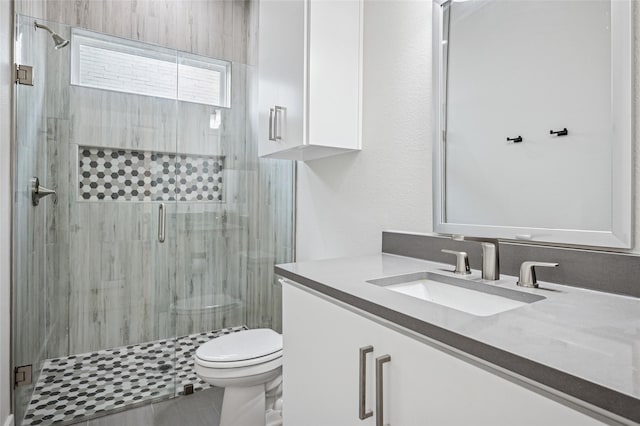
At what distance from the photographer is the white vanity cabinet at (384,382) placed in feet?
1.75

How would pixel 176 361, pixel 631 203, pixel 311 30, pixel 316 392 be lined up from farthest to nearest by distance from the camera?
pixel 176 361
pixel 311 30
pixel 316 392
pixel 631 203

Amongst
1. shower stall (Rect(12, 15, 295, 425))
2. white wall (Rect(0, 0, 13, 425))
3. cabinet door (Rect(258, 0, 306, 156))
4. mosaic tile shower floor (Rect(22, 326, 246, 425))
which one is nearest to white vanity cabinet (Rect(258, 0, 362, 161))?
cabinet door (Rect(258, 0, 306, 156))

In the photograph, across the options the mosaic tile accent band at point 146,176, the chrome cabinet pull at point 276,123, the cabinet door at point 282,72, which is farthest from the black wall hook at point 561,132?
the mosaic tile accent band at point 146,176

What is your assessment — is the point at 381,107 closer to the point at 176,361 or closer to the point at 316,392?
the point at 316,392

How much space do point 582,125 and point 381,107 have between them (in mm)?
808

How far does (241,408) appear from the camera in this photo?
1666 mm

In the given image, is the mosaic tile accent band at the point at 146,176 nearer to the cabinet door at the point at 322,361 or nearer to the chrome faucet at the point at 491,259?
the cabinet door at the point at 322,361

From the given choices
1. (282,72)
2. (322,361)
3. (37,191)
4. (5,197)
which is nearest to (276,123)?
(282,72)

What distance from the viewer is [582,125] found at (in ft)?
3.17

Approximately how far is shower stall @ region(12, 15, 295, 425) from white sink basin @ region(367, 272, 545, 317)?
4.44 ft

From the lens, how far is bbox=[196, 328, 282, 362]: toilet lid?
1.66m

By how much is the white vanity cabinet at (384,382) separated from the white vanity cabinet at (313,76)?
2.51 ft

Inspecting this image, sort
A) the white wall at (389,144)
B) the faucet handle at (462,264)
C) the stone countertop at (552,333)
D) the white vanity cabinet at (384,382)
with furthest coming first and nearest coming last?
the white wall at (389,144) → the faucet handle at (462,264) → the white vanity cabinet at (384,382) → the stone countertop at (552,333)

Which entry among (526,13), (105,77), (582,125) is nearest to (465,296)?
(582,125)
